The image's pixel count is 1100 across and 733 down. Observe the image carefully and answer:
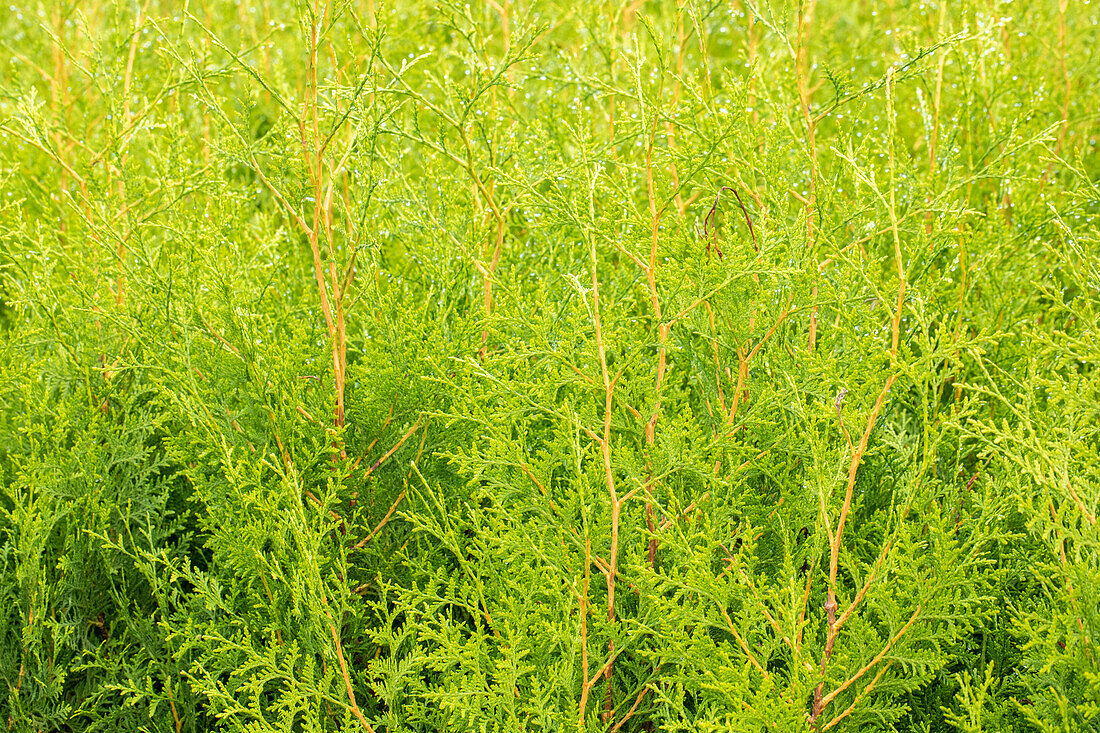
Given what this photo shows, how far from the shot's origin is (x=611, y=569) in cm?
178

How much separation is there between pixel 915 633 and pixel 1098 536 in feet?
1.19

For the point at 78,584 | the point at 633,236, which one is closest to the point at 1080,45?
the point at 633,236

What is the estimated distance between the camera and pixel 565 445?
188 cm

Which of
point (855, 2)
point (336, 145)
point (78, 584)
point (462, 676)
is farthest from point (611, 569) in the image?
point (855, 2)

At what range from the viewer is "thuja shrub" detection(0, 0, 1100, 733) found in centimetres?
171

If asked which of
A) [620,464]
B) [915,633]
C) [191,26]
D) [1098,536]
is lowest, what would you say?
[915,633]

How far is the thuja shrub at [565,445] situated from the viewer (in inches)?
67.1

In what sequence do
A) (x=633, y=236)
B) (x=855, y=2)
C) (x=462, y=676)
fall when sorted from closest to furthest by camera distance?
(x=462, y=676)
(x=633, y=236)
(x=855, y=2)

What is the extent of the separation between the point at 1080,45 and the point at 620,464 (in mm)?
3791

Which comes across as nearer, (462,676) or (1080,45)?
(462,676)

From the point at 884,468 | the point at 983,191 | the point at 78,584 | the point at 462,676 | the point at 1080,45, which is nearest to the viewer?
the point at 462,676

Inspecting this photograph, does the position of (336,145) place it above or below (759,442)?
above

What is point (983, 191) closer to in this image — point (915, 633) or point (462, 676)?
point (915, 633)

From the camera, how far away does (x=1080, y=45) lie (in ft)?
13.9
